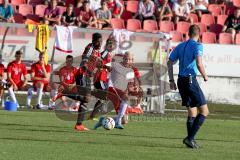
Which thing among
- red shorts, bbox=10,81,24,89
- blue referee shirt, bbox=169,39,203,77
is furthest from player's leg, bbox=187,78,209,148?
red shorts, bbox=10,81,24,89

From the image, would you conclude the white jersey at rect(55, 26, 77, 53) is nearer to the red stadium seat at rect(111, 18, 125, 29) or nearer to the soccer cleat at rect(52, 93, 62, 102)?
the soccer cleat at rect(52, 93, 62, 102)

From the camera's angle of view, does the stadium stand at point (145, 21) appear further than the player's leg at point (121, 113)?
Yes

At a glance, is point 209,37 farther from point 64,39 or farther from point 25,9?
point 64,39

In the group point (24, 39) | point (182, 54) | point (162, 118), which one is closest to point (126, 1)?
point (24, 39)

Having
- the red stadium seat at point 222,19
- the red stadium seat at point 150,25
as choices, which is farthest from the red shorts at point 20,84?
the red stadium seat at point 222,19

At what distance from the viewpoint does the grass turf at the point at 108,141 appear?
13.3 m

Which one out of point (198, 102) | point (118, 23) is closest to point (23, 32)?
point (118, 23)

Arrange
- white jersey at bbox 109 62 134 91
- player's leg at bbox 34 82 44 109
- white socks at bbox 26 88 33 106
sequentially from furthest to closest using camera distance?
player's leg at bbox 34 82 44 109 < white socks at bbox 26 88 33 106 < white jersey at bbox 109 62 134 91

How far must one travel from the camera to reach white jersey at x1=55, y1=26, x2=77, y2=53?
2580 cm

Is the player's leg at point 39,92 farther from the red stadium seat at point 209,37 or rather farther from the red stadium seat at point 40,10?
the red stadium seat at point 209,37

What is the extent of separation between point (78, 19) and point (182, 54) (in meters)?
15.2

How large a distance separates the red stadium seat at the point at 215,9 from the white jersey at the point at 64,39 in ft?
30.6

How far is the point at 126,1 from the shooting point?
1312 inches

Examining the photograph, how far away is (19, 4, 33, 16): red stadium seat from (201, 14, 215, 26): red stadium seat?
6.63 metres
